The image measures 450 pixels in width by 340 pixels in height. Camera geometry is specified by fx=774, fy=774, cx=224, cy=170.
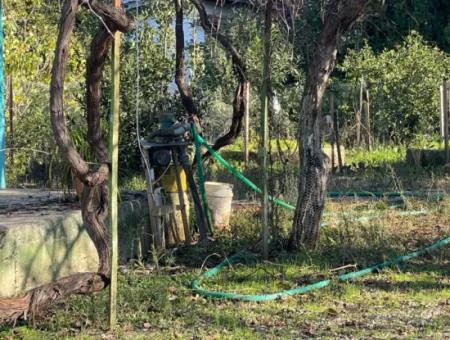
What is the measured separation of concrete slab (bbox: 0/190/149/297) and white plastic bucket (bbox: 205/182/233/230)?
1.07m

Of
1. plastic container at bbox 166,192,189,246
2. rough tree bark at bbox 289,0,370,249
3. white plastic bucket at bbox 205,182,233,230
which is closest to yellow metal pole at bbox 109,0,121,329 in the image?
rough tree bark at bbox 289,0,370,249

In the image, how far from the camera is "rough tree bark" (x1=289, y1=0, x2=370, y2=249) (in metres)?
7.74

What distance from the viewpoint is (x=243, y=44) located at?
11.2 m

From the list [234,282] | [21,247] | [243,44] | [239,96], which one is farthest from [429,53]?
[21,247]

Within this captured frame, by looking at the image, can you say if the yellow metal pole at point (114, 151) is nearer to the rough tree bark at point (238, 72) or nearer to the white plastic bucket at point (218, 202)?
the white plastic bucket at point (218, 202)

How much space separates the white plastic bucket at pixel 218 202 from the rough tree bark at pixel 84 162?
3.67 meters

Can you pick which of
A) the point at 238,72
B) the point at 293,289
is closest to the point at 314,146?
the point at 293,289

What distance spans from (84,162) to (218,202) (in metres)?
4.07

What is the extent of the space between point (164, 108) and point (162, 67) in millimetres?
763

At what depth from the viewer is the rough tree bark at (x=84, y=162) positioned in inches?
196

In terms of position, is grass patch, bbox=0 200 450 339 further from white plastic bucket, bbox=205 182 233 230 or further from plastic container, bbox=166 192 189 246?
white plastic bucket, bbox=205 182 233 230

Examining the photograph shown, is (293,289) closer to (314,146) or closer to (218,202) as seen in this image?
(314,146)

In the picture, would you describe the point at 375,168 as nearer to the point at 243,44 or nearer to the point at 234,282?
the point at 243,44

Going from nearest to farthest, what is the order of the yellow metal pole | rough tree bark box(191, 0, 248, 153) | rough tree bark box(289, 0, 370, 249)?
1. the yellow metal pole
2. rough tree bark box(289, 0, 370, 249)
3. rough tree bark box(191, 0, 248, 153)
